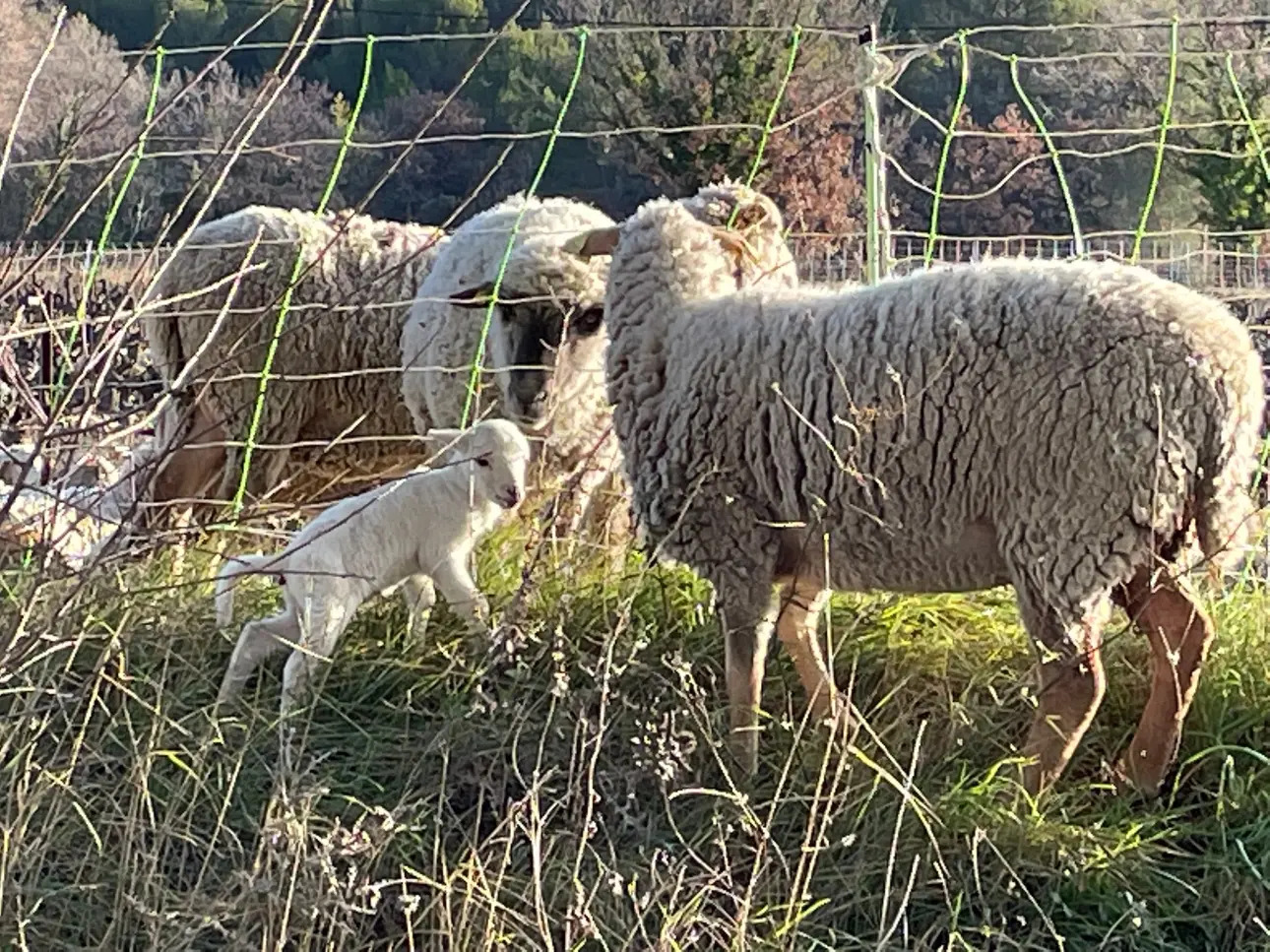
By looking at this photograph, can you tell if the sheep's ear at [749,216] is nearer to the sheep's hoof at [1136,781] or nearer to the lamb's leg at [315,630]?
the lamb's leg at [315,630]

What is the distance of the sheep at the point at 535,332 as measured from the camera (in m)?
4.79

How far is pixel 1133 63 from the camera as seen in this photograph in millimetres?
20234

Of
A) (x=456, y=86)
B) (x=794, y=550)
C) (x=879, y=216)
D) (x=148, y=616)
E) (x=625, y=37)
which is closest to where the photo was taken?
(x=456, y=86)

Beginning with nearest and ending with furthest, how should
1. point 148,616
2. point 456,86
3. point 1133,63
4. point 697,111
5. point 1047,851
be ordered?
1. point 456,86
2. point 1047,851
3. point 148,616
4. point 697,111
5. point 1133,63

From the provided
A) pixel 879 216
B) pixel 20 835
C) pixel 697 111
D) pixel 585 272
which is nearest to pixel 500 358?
pixel 585 272

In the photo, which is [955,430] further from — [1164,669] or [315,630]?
[315,630]

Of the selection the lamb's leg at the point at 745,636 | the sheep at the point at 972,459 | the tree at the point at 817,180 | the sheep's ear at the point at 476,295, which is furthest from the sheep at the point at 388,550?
the tree at the point at 817,180

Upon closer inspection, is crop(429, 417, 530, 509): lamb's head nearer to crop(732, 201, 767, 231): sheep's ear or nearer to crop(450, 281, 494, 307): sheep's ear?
crop(732, 201, 767, 231): sheep's ear

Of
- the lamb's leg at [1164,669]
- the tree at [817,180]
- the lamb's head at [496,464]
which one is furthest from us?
the tree at [817,180]

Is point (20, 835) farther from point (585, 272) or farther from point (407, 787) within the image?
point (585, 272)

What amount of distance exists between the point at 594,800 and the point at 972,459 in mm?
1066

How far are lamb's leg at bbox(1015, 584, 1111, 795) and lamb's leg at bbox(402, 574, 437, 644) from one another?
136 cm

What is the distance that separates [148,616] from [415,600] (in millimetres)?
617

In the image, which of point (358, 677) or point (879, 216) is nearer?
point (358, 677)
